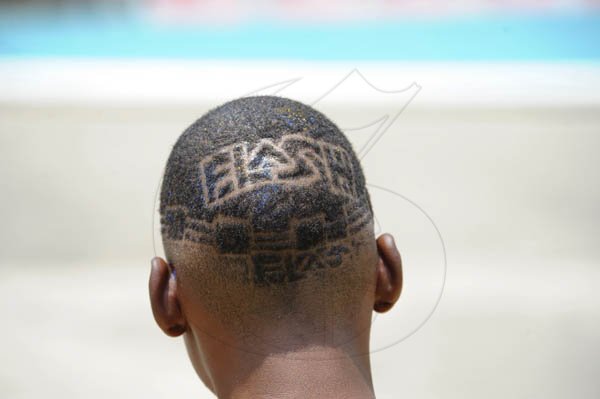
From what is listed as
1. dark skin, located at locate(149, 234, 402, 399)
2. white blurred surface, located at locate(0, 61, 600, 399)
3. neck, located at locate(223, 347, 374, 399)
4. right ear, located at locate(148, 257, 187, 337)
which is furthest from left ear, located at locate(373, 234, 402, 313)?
white blurred surface, located at locate(0, 61, 600, 399)

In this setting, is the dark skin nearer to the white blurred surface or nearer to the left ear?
the left ear

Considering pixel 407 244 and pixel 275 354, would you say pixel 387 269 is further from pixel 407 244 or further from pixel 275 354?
pixel 407 244

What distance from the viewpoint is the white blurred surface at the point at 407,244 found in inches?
112

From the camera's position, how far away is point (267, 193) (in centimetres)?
109

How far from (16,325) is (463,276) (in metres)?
2.34

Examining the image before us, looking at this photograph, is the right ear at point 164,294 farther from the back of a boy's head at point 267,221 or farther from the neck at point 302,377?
the neck at point 302,377

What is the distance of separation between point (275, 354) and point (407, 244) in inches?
96.5

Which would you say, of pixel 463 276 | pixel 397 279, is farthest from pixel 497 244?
pixel 397 279

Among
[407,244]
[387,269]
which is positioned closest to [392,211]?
[407,244]

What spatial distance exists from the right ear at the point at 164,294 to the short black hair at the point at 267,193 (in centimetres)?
7

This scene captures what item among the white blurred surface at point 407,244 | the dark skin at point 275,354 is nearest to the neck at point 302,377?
the dark skin at point 275,354

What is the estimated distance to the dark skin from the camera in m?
1.11

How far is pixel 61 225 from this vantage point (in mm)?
3809

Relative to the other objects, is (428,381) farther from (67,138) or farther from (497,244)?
(67,138)
